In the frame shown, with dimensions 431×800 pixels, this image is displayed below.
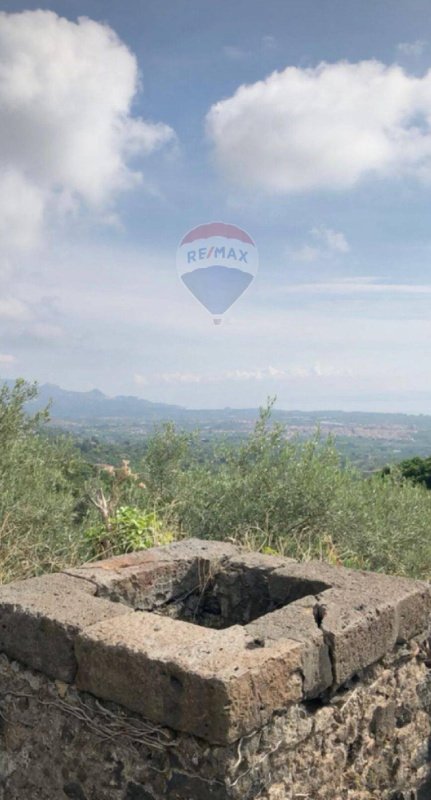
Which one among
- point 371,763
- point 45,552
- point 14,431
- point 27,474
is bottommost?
Answer: point 371,763

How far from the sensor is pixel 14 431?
30.3 ft

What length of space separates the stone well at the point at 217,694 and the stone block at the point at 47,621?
0.04 ft

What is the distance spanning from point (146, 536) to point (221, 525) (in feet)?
5.96

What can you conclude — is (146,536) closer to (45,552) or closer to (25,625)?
(45,552)

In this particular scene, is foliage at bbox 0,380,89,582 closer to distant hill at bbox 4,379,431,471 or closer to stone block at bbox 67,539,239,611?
stone block at bbox 67,539,239,611

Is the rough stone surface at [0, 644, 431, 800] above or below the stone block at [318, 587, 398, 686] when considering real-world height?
below

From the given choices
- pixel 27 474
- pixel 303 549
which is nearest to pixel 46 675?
pixel 303 549

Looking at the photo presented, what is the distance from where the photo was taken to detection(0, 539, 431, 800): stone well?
337 cm

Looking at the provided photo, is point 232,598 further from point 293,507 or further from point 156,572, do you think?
point 293,507

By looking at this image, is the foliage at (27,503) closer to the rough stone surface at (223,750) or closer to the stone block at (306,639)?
the rough stone surface at (223,750)

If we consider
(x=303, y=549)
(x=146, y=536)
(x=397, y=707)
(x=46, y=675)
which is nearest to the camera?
(x=46, y=675)

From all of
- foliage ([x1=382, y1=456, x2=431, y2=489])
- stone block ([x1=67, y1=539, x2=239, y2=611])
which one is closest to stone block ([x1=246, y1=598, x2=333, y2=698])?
stone block ([x1=67, y1=539, x2=239, y2=611])

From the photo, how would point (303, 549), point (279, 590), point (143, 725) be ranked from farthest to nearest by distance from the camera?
point (303, 549), point (279, 590), point (143, 725)

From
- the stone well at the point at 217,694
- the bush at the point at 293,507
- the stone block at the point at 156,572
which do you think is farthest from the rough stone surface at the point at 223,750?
the bush at the point at 293,507
